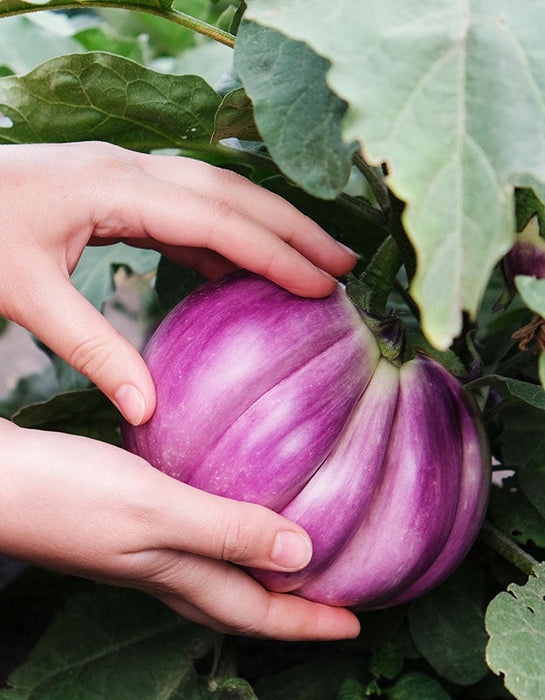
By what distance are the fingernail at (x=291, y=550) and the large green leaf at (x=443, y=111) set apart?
0.67 feet

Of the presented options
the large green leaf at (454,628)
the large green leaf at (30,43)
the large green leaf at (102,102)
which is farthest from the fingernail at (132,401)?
the large green leaf at (30,43)

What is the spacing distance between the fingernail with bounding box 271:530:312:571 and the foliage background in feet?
0.36

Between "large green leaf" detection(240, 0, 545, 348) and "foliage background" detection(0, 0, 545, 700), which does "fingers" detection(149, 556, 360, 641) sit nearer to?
"foliage background" detection(0, 0, 545, 700)

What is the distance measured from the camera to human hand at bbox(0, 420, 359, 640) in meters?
0.50

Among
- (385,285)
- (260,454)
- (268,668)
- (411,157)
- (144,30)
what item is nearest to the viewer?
(411,157)

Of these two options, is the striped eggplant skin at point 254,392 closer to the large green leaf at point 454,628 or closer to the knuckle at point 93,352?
the knuckle at point 93,352

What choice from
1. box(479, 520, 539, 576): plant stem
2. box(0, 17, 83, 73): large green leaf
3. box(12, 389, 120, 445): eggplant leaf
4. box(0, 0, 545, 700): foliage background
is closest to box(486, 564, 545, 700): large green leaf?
box(0, 0, 545, 700): foliage background

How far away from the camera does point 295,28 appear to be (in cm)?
37

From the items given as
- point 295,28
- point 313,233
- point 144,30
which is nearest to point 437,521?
point 313,233

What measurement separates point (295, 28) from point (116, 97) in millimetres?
277

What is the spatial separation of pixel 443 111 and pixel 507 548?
16.3 inches

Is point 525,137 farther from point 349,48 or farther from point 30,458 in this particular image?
point 30,458

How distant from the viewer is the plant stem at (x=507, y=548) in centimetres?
64

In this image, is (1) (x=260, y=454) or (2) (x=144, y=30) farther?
(2) (x=144, y=30)
